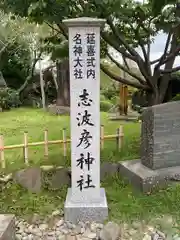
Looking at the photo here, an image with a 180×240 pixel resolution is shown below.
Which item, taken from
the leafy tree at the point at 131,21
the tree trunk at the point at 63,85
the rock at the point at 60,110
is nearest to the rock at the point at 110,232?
the leafy tree at the point at 131,21

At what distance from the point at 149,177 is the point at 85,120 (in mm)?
1522

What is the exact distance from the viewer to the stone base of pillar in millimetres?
Result: 4176

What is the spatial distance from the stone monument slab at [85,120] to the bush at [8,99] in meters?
8.51

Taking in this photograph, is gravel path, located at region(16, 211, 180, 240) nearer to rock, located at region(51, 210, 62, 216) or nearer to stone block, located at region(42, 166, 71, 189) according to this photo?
rock, located at region(51, 210, 62, 216)

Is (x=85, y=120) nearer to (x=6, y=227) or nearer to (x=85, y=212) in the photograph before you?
(x=85, y=212)

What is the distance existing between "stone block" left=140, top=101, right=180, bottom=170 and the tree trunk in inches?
261

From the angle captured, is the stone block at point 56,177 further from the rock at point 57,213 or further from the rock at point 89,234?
the rock at point 89,234

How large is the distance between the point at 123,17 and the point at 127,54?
2.10 feet

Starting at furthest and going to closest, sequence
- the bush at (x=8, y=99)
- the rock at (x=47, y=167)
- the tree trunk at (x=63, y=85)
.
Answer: the bush at (x=8, y=99) < the tree trunk at (x=63, y=85) < the rock at (x=47, y=167)

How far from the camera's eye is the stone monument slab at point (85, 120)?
384 cm

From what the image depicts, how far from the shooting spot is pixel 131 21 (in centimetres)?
570

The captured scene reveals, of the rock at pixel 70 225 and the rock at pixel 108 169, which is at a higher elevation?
the rock at pixel 108 169

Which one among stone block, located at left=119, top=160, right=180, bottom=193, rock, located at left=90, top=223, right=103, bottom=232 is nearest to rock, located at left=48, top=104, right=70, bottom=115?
stone block, located at left=119, top=160, right=180, bottom=193

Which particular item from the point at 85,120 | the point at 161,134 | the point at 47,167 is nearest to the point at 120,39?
the point at 161,134
